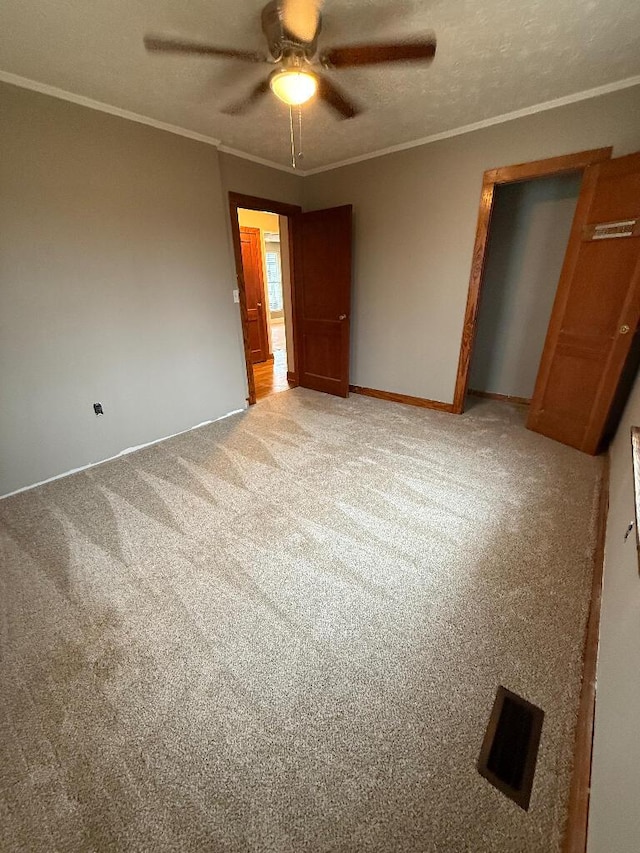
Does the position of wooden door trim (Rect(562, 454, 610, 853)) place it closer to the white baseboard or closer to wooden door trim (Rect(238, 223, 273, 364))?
the white baseboard

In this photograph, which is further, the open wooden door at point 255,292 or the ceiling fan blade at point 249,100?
the open wooden door at point 255,292

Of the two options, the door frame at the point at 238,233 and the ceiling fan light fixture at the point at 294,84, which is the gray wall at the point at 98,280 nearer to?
the door frame at the point at 238,233

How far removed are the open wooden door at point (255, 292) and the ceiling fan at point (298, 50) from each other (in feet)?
11.0

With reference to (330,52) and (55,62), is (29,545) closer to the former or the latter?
(55,62)

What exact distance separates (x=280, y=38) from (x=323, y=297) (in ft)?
7.94

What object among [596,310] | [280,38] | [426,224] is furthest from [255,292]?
[596,310]

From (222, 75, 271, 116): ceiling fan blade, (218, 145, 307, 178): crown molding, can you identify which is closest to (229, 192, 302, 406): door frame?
(218, 145, 307, 178): crown molding

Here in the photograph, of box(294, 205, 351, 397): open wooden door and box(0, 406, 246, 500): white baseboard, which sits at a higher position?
box(294, 205, 351, 397): open wooden door

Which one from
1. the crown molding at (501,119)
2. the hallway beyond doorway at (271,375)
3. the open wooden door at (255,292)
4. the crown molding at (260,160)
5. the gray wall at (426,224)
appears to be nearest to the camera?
the crown molding at (501,119)

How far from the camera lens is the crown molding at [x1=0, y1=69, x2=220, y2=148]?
6.43ft

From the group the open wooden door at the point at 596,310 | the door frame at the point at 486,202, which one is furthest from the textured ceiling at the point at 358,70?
the open wooden door at the point at 596,310

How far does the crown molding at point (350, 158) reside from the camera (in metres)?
2.05

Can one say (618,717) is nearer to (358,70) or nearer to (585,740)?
(585,740)

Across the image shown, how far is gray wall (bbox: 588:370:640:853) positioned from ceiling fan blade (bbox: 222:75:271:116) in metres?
2.83
